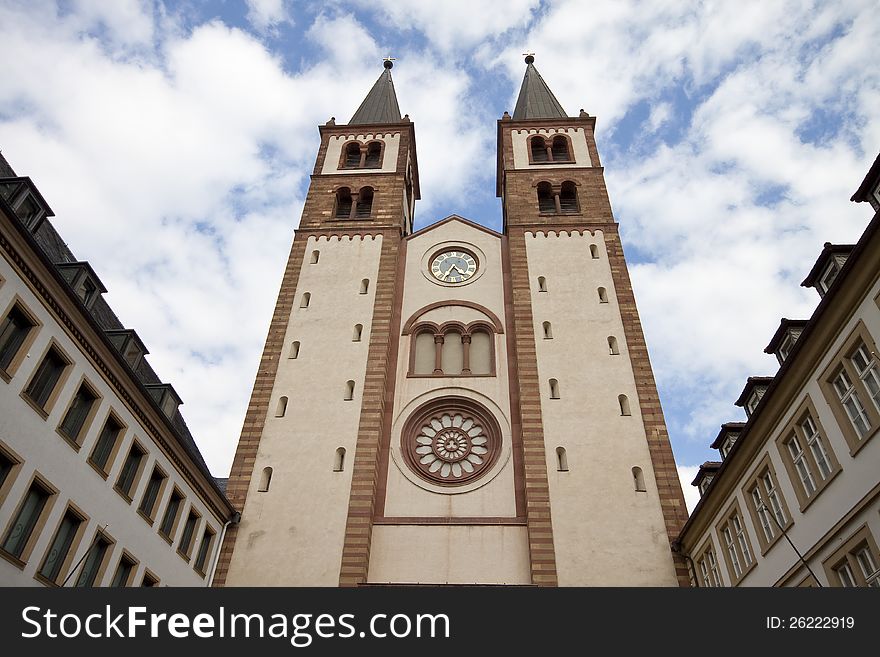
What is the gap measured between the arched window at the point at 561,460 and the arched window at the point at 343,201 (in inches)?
687

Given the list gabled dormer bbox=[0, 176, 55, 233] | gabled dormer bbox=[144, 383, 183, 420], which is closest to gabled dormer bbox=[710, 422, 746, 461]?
gabled dormer bbox=[144, 383, 183, 420]

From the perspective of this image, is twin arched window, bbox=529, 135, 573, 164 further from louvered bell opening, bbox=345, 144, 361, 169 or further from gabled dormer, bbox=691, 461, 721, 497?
gabled dormer, bbox=691, 461, 721, 497

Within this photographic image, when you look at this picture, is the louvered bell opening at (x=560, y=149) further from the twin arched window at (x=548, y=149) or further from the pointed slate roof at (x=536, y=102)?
the pointed slate roof at (x=536, y=102)

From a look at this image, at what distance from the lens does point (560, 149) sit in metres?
41.9

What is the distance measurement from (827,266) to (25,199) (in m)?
19.9

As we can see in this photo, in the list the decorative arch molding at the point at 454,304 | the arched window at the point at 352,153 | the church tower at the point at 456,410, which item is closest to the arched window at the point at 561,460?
the church tower at the point at 456,410

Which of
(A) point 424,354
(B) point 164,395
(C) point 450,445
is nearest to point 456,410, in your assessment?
(C) point 450,445

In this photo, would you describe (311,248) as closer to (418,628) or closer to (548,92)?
(548,92)

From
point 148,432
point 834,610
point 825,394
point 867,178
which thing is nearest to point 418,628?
point 834,610

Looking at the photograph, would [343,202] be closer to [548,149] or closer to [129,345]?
[548,149]

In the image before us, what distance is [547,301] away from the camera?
1256 inches

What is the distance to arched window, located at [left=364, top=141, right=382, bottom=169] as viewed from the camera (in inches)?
1610

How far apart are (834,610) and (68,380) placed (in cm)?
1570

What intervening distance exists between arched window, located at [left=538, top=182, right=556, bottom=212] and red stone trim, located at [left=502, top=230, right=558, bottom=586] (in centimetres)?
349
